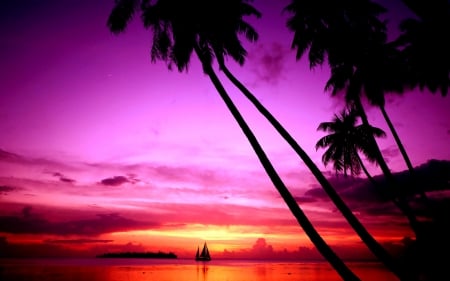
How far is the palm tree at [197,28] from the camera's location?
1166 centimetres

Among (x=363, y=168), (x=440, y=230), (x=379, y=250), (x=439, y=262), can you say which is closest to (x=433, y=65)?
(x=379, y=250)

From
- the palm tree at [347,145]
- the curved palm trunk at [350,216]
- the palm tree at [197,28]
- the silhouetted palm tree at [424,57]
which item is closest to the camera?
the silhouetted palm tree at [424,57]

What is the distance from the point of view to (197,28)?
12.4m

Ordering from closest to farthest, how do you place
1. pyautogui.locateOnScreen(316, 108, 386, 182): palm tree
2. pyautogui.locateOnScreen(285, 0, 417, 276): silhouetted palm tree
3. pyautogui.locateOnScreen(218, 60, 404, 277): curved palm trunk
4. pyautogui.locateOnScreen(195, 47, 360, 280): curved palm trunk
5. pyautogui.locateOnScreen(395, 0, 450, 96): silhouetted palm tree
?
pyautogui.locateOnScreen(395, 0, 450, 96): silhouetted palm tree
pyautogui.locateOnScreen(195, 47, 360, 280): curved palm trunk
pyautogui.locateOnScreen(218, 60, 404, 277): curved palm trunk
pyautogui.locateOnScreen(285, 0, 417, 276): silhouetted palm tree
pyautogui.locateOnScreen(316, 108, 386, 182): palm tree

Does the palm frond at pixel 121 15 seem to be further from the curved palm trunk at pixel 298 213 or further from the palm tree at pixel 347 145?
the palm tree at pixel 347 145

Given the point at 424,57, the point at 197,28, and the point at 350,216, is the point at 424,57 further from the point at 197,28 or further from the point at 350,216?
the point at 197,28

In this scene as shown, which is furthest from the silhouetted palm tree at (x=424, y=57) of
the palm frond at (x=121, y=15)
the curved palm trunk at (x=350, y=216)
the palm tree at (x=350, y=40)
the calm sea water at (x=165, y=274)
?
the calm sea water at (x=165, y=274)

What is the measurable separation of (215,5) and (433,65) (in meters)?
6.82

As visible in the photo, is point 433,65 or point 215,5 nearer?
point 433,65

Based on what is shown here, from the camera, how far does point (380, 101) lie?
1905 centimetres

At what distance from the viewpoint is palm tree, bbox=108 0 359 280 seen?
38.2 ft

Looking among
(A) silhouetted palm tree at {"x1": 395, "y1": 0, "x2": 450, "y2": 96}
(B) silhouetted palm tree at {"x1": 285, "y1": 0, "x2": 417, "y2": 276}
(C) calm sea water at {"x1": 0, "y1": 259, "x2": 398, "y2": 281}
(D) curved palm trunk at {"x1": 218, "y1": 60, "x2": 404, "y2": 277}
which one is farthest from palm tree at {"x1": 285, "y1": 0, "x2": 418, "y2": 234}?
(C) calm sea water at {"x1": 0, "y1": 259, "x2": 398, "y2": 281}

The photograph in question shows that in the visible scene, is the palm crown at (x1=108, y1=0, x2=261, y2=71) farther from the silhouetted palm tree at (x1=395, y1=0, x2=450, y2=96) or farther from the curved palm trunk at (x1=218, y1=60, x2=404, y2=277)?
the silhouetted palm tree at (x1=395, y1=0, x2=450, y2=96)

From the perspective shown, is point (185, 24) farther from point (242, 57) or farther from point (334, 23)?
point (334, 23)
